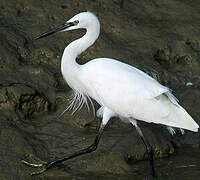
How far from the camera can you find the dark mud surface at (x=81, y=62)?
5637mm

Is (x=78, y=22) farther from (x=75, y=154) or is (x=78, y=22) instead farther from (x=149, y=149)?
(x=149, y=149)

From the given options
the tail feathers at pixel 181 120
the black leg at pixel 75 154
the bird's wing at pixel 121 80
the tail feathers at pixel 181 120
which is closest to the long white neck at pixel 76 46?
the bird's wing at pixel 121 80

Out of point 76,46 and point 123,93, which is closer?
point 123,93

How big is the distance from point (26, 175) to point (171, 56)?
3.25 metres

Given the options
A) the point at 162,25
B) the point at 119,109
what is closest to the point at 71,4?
the point at 162,25

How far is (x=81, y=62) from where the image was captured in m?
7.16

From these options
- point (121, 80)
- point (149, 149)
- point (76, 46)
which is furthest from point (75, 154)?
point (76, 46)

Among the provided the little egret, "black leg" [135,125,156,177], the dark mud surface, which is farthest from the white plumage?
the dark mud surface

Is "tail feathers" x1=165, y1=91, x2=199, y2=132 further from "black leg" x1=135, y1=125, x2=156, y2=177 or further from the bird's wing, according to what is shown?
"black leg" x1=135, y1=125, x2=156, y2=177

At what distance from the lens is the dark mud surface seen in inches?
222

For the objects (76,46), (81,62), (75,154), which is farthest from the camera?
(81,62)

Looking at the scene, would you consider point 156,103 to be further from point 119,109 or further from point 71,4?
point 71,4

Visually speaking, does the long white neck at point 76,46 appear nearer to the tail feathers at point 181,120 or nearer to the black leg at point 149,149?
the black leg at point 149,149

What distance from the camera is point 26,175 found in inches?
209
